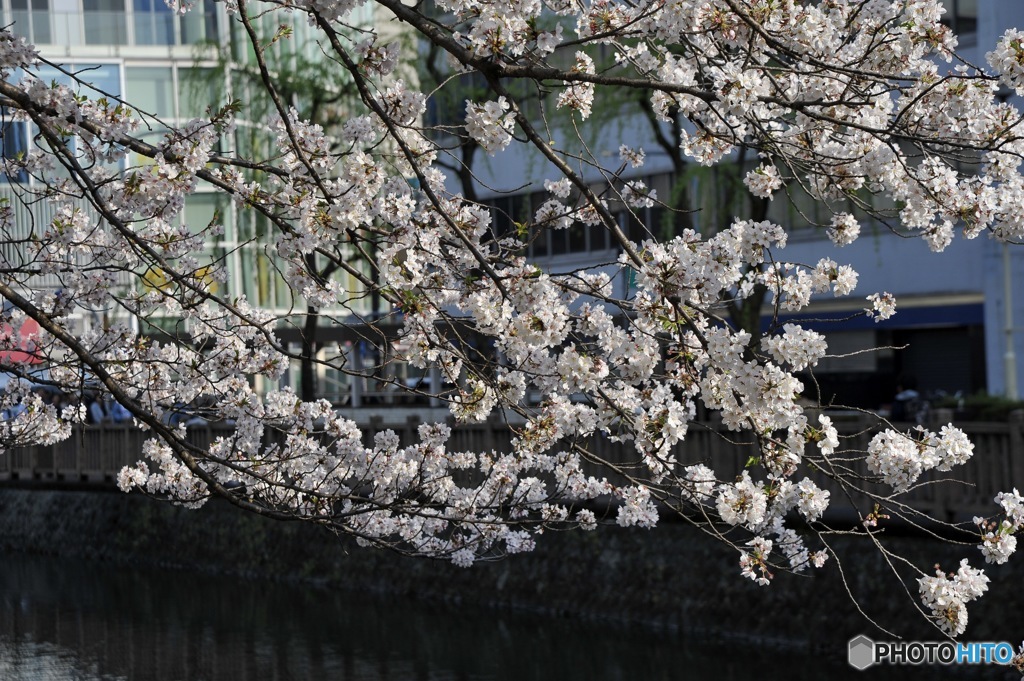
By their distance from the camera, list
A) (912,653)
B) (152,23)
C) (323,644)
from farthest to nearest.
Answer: (152,23)
(323,644)
(912,653)

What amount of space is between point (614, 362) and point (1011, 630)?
8339 millimetres

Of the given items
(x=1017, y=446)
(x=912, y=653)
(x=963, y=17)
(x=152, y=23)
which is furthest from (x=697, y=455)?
(x=152, y=23)

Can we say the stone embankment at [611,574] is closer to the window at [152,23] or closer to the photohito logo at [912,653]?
the photohito logo at [912,653]

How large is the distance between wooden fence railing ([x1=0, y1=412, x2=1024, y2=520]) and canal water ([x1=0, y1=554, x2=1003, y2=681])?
1.70 metres

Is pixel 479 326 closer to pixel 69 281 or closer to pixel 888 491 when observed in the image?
pixel 69 281

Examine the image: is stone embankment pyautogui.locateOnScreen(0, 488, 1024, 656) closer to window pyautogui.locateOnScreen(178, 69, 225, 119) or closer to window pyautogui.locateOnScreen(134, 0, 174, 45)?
window pyautogui.locateOnScreen(178, 69, 225, 119)

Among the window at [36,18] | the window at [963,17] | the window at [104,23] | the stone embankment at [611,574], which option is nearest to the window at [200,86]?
the stone embankment at [611,574]

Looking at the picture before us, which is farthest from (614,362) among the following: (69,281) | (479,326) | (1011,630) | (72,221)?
(1011,630)

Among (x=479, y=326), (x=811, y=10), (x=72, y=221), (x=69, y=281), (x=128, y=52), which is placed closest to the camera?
(x=811, y=10)

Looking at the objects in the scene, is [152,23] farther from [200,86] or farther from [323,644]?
[323,644]

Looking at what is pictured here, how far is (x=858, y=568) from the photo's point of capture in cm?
1445

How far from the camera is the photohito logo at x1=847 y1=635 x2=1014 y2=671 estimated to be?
43.4ft

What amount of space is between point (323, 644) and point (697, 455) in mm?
5076

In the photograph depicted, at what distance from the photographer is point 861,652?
14.0 m
